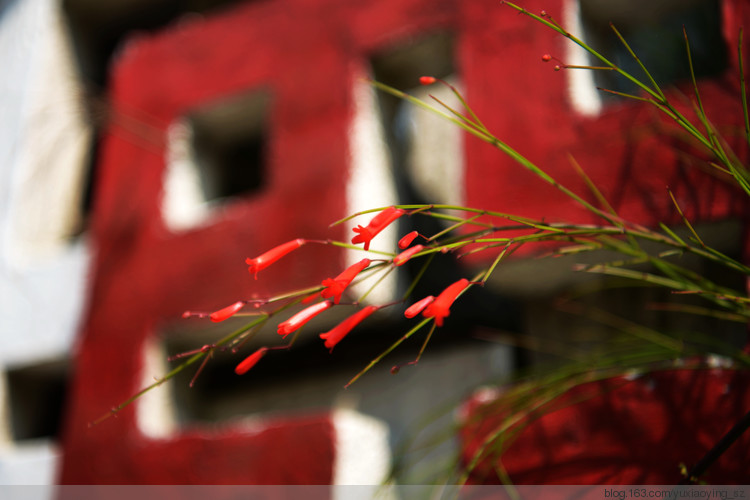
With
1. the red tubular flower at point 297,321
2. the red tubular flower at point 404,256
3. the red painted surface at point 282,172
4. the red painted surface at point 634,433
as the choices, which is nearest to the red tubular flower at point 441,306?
the red tubular flower at point 404,256

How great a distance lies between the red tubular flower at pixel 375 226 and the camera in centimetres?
141

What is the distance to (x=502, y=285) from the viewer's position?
354 cm

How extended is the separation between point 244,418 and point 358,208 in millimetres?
1465

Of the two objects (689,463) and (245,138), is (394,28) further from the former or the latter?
(689,463)

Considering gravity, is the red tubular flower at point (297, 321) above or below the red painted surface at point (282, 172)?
above

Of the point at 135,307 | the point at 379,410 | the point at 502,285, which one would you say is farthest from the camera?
the point at 135,307

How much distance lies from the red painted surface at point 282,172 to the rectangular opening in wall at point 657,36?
0.55ft

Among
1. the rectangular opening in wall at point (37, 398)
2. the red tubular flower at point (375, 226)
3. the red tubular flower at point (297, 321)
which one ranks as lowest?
the rectangular opening in wall at point (37, 398)

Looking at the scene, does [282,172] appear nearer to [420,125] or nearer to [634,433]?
[420,125]

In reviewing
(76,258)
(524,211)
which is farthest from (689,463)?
(76,258)

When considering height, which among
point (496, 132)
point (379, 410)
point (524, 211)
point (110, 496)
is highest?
point (496, 132)

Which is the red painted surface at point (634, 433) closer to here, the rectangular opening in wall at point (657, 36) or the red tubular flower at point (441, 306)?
the red tubular flower at point (441, 306)

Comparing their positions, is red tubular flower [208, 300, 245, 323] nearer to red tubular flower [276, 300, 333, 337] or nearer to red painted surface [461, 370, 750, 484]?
red tubular flower [276, 300, 333, 337]

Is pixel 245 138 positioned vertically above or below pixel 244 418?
above
